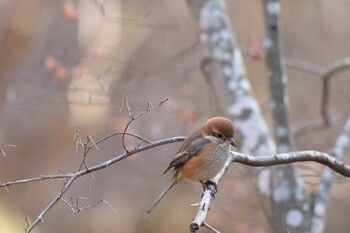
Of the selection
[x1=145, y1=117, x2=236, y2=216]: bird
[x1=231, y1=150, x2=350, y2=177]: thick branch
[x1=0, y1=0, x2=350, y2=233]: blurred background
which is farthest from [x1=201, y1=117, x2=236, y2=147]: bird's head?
[x1=0, y1=0, x2=350, y2=233]: blurred background

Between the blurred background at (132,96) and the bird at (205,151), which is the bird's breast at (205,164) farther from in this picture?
the blurred background at (132,96)

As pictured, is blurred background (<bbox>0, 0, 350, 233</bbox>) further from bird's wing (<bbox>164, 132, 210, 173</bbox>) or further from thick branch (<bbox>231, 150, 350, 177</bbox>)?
thick branch (<bbox>231, 150, 350, 177</bbox>)

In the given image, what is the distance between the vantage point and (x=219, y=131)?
3645 mm

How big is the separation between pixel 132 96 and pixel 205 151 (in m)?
3.31

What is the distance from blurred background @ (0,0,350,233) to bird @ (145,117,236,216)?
2.96 metres

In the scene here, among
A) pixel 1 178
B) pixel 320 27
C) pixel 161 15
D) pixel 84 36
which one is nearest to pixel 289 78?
pixel 320 27

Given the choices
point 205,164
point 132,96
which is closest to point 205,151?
point 205,164

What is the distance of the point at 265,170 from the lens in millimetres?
5176

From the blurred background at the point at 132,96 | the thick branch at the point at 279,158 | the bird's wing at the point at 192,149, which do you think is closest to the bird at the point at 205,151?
the bird's wing at the point at 192,149

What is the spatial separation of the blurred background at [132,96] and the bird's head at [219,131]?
3.00 metres

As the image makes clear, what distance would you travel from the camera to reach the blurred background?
7.15 metres

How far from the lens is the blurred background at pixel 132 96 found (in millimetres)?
7148

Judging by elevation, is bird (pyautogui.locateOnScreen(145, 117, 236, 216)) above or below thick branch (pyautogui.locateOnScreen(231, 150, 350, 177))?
below

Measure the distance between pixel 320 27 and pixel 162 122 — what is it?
10.9ft
